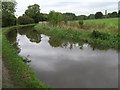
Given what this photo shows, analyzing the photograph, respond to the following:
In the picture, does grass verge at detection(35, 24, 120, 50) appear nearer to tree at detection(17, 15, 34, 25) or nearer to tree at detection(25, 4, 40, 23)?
tree at detection(17, 15, 34, 25)

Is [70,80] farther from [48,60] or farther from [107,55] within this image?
[107,55]

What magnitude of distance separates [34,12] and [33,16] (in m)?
3.21

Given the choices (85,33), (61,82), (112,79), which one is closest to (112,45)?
(85,33)

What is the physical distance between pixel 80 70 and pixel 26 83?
3.10 m

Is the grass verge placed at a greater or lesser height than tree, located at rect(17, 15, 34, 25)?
lesser

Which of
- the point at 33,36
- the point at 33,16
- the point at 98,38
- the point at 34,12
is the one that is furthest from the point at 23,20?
the point at 98,38

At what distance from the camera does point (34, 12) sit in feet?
243

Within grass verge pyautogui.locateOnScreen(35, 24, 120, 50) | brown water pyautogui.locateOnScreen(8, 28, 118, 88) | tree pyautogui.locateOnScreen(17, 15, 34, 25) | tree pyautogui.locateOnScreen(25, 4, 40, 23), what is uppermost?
tree pyautogui.locateOnScreen(25, 4, 40, 23)

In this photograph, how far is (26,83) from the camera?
6059mm

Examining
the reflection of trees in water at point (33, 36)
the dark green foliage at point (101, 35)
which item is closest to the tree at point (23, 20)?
the reflection of trees in water at point (33, 36)

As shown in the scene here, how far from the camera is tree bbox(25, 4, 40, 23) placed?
7212cm

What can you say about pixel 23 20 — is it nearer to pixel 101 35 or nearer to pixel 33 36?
pixel 33 36

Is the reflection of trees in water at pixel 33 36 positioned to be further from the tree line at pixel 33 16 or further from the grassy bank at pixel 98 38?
the tree line at pixel 33 16

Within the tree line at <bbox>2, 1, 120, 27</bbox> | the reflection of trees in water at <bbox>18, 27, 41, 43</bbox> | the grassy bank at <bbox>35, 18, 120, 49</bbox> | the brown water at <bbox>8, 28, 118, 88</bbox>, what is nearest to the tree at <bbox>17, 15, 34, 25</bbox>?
the tree line at <bbox>2, 1, 120, 27</bbox>
